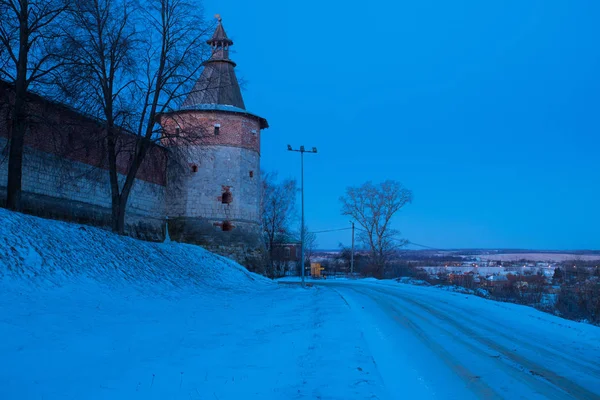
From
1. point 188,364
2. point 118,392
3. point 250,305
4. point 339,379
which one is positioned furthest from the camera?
point 250,305

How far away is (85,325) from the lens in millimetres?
8391

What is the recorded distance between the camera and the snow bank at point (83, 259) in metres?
10.7

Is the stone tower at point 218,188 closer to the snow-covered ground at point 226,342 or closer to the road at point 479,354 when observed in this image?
the snow-covered ground at point 226,342

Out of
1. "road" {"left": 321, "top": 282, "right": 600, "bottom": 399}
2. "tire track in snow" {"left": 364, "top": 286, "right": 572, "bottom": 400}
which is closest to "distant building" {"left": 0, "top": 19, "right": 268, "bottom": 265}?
"road" {"left": 321, "top": 282, "right": 600, "bottom": 399}

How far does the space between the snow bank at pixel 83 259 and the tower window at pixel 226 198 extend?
418 inches

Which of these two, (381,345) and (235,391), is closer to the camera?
(235,391)

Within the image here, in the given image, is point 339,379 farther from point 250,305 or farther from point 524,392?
point 250,305

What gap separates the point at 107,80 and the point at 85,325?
12640 millimetres

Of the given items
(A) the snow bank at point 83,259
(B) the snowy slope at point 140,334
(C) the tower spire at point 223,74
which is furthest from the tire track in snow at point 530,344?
(C) the tower spire at point 223,74

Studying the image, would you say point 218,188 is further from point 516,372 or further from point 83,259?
point 516,372

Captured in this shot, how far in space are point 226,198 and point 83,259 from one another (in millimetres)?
17940

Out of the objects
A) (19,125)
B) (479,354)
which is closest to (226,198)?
(19,125)

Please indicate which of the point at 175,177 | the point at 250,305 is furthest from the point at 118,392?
the point at 175,177

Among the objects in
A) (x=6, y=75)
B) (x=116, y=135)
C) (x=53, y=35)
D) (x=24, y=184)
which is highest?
(x=53, y=35)
